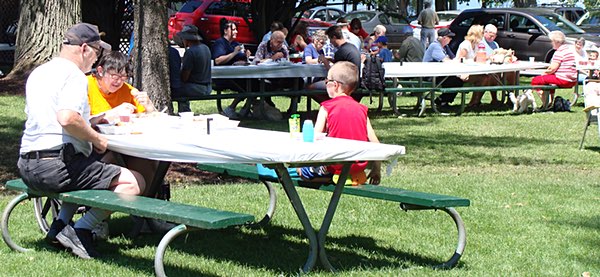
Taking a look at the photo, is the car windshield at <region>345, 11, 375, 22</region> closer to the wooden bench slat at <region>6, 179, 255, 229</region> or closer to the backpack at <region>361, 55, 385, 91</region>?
the backpack at <region>361, 55, 385, 91</region>

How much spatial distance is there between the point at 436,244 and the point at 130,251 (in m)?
2.08

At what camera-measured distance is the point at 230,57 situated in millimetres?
15969

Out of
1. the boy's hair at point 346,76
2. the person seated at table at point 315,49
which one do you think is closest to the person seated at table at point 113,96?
the boy's hair at point 346,76

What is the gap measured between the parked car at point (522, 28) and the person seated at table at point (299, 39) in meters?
4.78

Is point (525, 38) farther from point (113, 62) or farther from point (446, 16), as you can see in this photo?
point (113, 62)

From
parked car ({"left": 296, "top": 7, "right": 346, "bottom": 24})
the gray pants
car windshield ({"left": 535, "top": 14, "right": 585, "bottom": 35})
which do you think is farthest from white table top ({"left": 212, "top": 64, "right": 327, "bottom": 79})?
parked car ({"left": 296, "top": 7, "right": 346, "bottom": 24})

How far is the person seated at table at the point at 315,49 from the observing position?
1641cm

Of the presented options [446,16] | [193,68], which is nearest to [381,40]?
[193,68]

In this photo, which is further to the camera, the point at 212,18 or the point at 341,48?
the point at 212,18

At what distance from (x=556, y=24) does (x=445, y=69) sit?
28.9 feet

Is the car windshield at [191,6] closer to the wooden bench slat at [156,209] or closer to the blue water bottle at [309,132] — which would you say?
the wooden bench slat at [156,209]

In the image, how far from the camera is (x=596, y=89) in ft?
41.4

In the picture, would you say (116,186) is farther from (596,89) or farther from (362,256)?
(596,89)

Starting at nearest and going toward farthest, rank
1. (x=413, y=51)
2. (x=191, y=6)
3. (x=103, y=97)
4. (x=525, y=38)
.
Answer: (x=103, y=97), (x=413, y=51), (x=525, y=38), (x=191, y=6)
